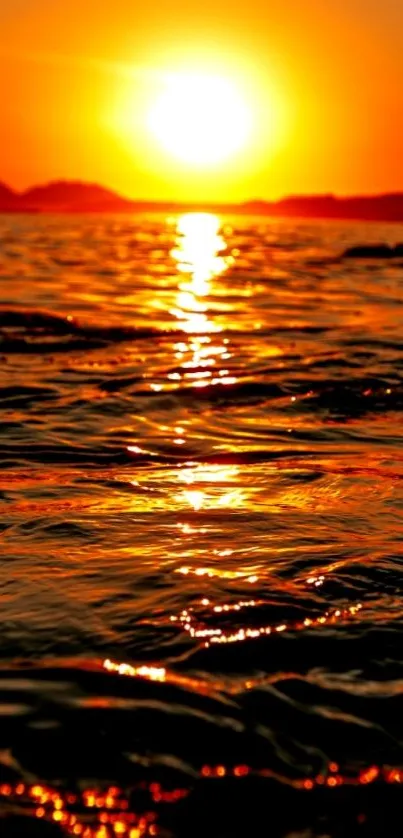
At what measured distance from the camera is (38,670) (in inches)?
154

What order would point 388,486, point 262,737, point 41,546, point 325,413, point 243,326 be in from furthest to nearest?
1. point 243,326
2. point 325,413
3. point 388,486
4. point 41,546
5. point 262,737

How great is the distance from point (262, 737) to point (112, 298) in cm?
1911

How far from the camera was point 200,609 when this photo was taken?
14.9 ft

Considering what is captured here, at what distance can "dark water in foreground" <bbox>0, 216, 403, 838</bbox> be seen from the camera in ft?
10.5

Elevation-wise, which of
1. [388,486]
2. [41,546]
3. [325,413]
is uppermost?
[325,413]

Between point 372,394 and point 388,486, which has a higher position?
point 372,394

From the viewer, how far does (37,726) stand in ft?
11.5

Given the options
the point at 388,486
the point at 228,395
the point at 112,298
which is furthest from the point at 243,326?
the point at 388,486

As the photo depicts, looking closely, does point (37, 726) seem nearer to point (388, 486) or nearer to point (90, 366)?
point (388, 486)

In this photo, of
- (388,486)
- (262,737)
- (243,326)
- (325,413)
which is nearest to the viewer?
(262,737)

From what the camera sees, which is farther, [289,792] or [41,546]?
[41,546]

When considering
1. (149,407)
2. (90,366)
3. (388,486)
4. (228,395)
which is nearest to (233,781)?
(388,486)

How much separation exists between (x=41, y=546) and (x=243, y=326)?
41.6 ft

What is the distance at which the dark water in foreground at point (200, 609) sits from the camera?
10.5ft
